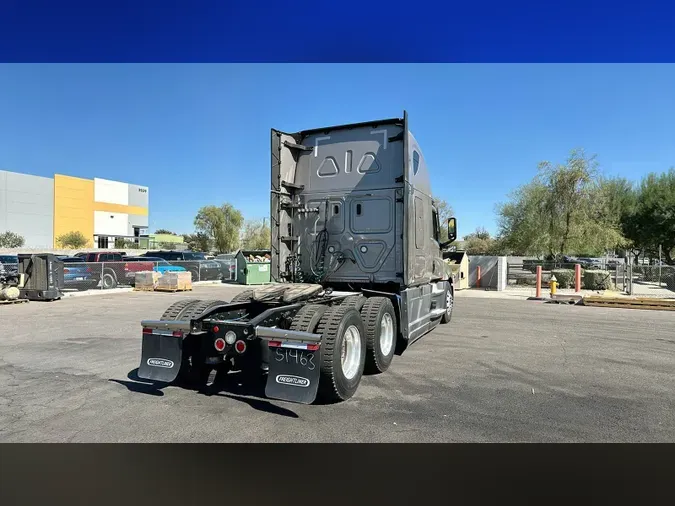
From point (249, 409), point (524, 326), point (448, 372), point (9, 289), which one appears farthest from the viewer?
point (9, 289)

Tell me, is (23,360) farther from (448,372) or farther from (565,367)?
(565,367)

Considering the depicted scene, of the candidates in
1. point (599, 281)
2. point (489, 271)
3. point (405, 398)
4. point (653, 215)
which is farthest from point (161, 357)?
point (653, 215)

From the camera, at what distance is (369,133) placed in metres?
Answer: 7.68

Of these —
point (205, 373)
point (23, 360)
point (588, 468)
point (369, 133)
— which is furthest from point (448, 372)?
point (23, 360)

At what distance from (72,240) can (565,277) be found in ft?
Result: 240

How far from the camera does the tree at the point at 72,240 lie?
7169 cm

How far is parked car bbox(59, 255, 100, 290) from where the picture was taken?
68.9 ft

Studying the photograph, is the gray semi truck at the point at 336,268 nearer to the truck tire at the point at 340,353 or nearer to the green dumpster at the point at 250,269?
the truck tire at the point at 340,353

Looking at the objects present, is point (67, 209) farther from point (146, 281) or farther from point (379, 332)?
point (379, 332)

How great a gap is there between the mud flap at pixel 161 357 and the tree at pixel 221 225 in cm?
6257

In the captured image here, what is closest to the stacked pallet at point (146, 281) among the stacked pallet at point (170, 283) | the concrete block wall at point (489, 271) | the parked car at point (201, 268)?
the stacked pallet at point (170, 283)

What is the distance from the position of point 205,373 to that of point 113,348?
11.4 ft

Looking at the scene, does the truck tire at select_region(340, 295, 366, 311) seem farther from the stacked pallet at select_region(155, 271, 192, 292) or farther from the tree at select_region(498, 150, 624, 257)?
the tree at select_region(498, 150, 624, 257)

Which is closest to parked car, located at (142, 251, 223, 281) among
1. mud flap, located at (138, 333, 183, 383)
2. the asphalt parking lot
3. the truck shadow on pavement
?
the asphalt parking lot
